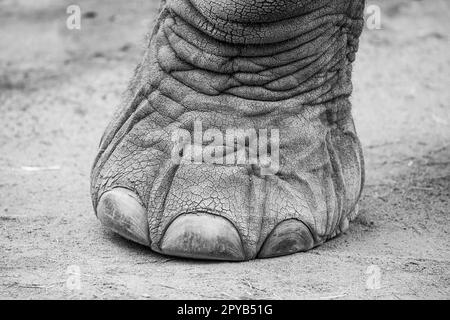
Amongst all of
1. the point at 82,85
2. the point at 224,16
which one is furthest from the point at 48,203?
the point at 82,85

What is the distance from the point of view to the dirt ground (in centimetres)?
204

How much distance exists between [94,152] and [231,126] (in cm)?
122

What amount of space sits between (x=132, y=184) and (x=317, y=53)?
56cm

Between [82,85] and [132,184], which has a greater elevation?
[82,85]

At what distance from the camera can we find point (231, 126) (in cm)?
222

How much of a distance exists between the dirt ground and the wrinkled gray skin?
80 mm

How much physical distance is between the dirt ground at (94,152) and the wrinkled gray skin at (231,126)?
0.08 m

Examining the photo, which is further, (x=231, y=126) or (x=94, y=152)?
(x=94, y=152)

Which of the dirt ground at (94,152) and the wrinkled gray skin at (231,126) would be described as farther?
the wrinkled gray skin at (231,126)

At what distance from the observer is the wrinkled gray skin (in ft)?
7.09

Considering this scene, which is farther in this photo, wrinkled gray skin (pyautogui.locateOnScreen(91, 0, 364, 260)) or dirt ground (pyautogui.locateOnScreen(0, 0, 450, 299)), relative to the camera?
wrinkled gray skin (pyautogui.locateOnScreen(91, 0, 364, 260))

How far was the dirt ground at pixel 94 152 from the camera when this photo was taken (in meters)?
2.04

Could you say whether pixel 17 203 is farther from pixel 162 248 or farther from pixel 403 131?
pixel 403 131

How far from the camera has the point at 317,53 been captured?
2295 millimetres
